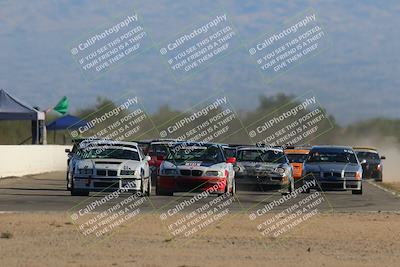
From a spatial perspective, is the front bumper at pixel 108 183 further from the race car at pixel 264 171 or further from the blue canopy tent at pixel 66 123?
the blue canopy tent at pixel 66 123

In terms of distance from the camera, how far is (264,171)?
32.2 meters

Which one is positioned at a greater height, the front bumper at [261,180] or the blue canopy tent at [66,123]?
the blue canopy tent at [66,123]

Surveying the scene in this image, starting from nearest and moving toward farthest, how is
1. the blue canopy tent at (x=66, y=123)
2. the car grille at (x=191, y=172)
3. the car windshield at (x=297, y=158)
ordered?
the car grille at (x=191, y=172)
the car windshield at (x=297, y=158)
the blue canopy tent at (x=66, y=123)

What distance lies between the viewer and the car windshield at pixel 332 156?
34062 millimetres

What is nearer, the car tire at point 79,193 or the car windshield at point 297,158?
the car tire at point 79,193

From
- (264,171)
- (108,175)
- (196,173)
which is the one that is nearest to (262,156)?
(264,171)

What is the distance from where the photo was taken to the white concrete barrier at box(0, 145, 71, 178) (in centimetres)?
4150

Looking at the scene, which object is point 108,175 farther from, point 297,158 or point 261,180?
point 297,158

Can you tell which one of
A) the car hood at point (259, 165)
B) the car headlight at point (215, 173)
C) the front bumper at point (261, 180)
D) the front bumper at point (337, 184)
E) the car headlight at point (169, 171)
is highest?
the car headlight at point (169, 171)

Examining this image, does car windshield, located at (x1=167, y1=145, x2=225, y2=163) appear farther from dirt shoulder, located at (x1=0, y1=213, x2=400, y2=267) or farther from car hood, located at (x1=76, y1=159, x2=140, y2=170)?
dirt shoulder, located at (x1=0, y1=213, x2=400, y2=267)

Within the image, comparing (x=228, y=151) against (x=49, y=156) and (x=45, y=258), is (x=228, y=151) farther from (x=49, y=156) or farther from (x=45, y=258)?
(x=45, y=258)

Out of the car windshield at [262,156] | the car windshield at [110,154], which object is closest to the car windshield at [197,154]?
the car windshield at [110,154]

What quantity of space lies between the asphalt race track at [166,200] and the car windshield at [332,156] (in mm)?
1001

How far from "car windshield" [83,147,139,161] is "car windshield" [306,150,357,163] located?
720cm
